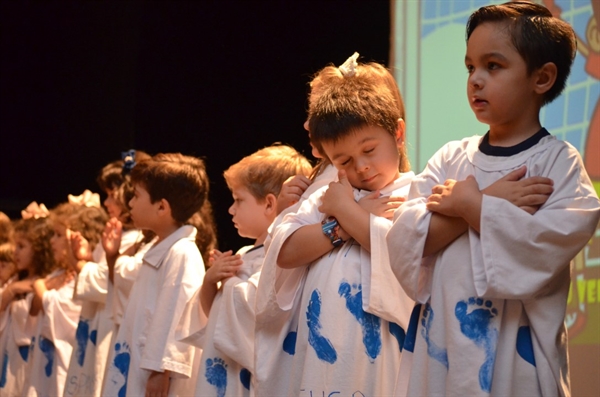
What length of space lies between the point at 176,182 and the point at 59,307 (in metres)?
1.32

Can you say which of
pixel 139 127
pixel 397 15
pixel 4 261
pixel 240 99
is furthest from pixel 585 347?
pixel 4 261

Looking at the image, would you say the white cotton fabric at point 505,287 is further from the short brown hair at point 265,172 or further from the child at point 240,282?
the short brown hair at point 265,172

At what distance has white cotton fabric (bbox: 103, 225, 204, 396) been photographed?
10.5 ft

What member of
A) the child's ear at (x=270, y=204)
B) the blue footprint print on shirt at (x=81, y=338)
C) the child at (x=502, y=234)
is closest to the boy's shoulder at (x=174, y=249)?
the child's ear at (x=270, y=204)

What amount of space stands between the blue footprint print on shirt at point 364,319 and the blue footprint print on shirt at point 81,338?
7.36 ft

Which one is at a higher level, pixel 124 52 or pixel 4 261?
pixel 124 52

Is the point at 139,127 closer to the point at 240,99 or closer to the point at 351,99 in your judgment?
the point at 240,99

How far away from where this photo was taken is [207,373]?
2869mm

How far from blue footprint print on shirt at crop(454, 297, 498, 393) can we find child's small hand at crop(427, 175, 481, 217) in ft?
0.61

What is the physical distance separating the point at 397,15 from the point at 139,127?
2.36m

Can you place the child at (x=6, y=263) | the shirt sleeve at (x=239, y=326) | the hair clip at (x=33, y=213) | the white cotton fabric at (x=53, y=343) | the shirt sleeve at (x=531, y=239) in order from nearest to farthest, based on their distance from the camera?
1. the shirt sleeve at (x=531, y=239)
2. the shirt sleeve at (x=239, y=326)
3. the white cotton fabric at (x=53, y=343)
4. the hair clip at (x=33, y=213)
5. the child at (x=6, y=263)

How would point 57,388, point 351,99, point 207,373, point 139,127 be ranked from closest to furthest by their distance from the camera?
1. point 351,99
2. point 207,373
3. point 57,388
4. point 139,127

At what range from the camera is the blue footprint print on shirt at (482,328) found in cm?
172

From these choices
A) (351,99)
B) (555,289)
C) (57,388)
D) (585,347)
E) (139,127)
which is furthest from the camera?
(139,127)
